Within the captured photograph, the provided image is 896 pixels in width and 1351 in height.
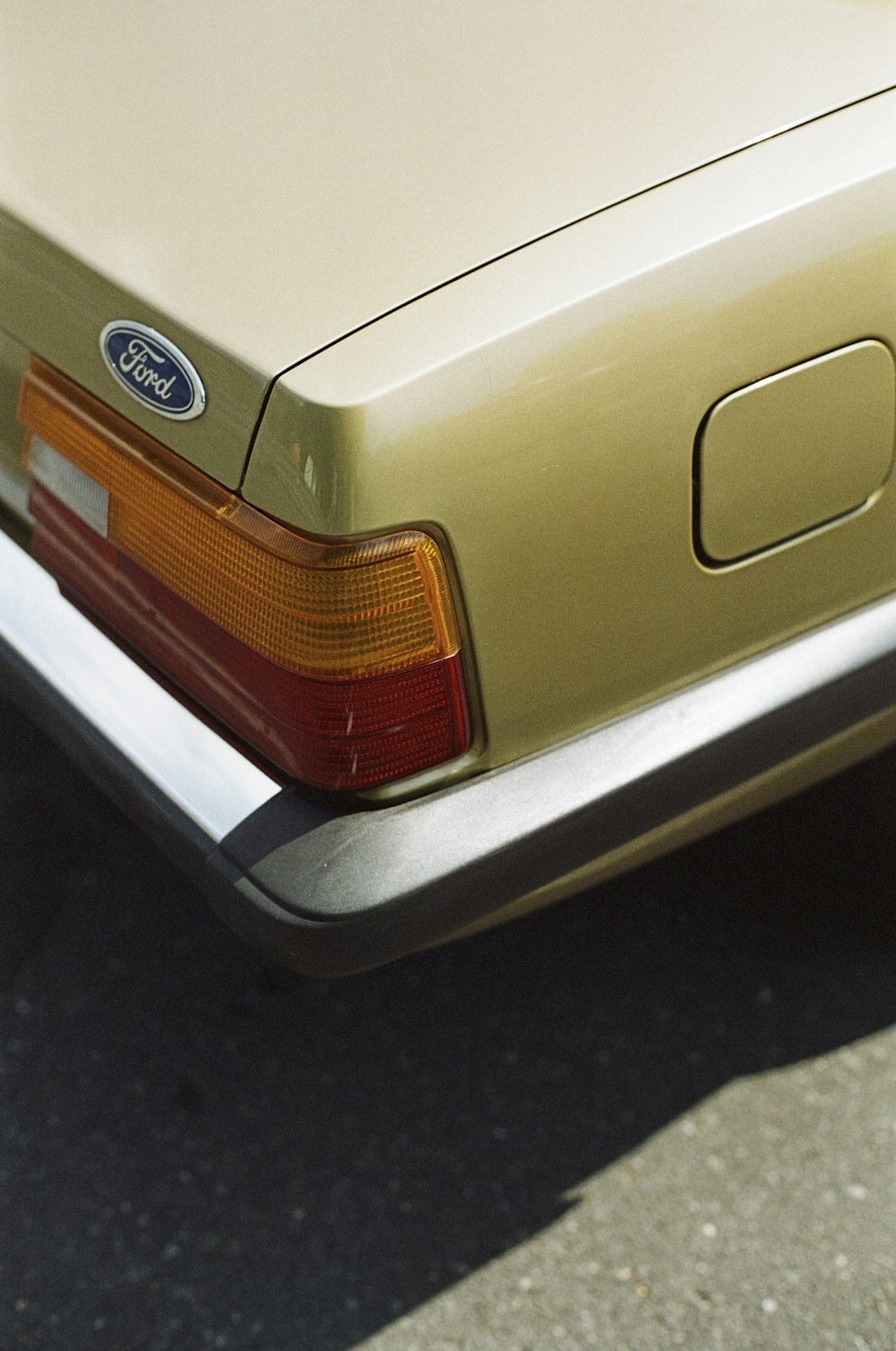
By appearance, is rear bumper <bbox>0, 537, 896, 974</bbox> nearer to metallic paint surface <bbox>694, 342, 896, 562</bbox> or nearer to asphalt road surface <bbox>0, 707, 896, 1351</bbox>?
metallic paint surface <bbox>694, 342, 896, 562</bbox>

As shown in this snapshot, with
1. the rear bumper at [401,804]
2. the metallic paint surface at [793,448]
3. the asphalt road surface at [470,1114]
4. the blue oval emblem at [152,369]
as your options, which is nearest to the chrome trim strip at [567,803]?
the rear bumper at [401,804]

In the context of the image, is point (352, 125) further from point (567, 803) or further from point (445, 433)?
point (567, 803)

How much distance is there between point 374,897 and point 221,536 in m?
0.42

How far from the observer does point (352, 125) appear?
1.55 metres

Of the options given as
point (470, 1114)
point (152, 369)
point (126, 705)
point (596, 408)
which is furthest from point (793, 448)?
point (470, 1114)

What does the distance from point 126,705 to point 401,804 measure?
37 centimetres

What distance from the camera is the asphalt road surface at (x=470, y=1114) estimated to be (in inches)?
72.4

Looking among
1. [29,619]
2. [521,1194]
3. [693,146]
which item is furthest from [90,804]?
[693,146]

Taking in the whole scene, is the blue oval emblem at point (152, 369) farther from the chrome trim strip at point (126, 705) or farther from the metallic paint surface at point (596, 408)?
the chrome trim strip at point (126, 705)

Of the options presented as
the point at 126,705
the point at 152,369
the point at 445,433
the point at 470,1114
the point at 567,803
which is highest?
the point at 152,369

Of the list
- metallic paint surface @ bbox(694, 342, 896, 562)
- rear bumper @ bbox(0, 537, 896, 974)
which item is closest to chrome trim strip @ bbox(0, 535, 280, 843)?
rear bumper @ bbox(0, 537, 896, 974)

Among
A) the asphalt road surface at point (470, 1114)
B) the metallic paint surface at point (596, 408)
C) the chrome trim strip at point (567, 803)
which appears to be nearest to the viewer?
the metallic paint surface at point (596, 408)

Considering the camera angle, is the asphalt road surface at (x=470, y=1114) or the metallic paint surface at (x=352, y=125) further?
the asphalt road surface at (x=470, y=1114)

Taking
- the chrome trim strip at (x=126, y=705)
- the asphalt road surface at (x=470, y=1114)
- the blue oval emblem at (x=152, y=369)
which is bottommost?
the asphalt road surface at (x=470, y=1114)
